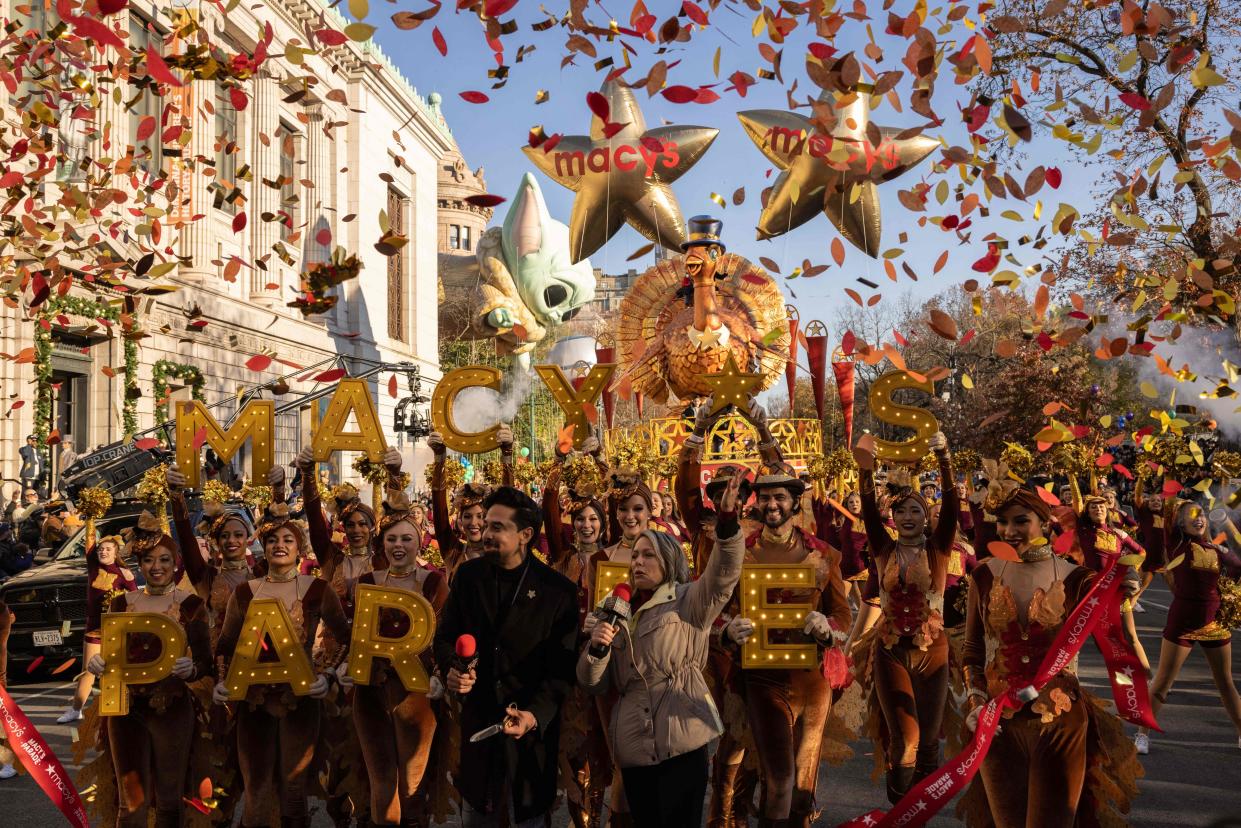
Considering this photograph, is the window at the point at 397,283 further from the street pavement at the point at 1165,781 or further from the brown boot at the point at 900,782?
the brown boot at the point at 900,782

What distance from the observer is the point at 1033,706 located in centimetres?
501

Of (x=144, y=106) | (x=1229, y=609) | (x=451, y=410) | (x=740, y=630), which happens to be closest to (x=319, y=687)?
(x=451, y=410)

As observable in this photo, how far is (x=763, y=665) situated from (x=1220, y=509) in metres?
4.83

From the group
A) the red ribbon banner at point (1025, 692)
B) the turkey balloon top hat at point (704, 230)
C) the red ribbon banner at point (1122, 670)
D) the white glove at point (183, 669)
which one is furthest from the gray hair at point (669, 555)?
the turkey balloon top hat at point (704, 230)

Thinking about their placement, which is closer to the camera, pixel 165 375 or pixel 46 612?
pixel 46 612

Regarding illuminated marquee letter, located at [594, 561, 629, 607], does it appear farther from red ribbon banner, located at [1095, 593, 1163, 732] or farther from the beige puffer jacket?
red ribbon banner, located at [1095, 593, 1163, 732]

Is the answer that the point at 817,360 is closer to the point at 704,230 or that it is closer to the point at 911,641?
the point at 704,230

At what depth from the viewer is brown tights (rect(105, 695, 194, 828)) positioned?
5676mm

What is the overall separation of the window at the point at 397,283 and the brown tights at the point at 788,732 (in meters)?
41.3

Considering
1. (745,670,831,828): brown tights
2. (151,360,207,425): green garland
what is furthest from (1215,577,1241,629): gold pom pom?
(151,360,207,425): green garland

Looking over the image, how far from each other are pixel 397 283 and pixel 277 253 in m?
23.3

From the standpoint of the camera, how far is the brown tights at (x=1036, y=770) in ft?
16.1

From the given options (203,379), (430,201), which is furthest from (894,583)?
(430,201)

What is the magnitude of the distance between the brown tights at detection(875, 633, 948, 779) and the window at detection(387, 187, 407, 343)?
40760 millimetres
